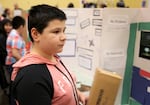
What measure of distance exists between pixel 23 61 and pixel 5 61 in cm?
245

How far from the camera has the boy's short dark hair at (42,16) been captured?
3.38ft

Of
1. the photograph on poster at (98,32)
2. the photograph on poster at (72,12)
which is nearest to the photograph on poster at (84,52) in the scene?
the photograph on poster at (98,32)

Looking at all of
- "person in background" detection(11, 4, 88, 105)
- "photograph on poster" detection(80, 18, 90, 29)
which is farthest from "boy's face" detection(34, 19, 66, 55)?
"photograph on poster" detection(80, 18, 90, 29)

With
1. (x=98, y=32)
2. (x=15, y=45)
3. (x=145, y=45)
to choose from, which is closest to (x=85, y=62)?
(x=98, y=32)

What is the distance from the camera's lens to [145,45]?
150 cm

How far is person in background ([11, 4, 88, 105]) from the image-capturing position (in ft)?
3.10

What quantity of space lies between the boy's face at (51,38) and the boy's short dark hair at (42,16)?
0.02 meters

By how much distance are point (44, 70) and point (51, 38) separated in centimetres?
12

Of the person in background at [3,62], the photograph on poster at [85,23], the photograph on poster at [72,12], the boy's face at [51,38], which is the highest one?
the photograph on poster at [72,12]

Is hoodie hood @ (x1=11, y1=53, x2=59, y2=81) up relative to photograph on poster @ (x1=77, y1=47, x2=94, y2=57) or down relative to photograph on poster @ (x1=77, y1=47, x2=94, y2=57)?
up

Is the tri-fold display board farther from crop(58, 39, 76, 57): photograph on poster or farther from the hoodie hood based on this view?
the hoodie hood

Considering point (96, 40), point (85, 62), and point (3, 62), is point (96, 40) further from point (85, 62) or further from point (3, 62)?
point (3, 62)

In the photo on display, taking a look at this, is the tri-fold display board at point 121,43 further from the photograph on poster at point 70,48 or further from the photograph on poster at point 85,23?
the photograph on poster at point 70,48

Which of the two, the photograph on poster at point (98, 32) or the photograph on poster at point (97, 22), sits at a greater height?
the photograph on poster at point (97, 22)
